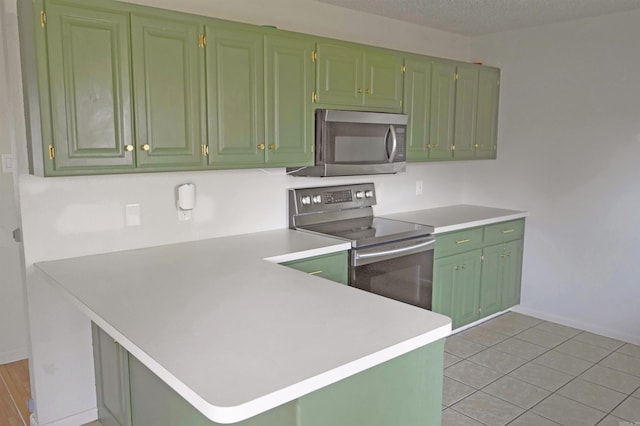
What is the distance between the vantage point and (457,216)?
12.9 feet

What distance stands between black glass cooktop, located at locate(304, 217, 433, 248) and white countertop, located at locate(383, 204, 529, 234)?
0.20 meters

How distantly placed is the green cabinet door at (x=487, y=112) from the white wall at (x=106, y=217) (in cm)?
137

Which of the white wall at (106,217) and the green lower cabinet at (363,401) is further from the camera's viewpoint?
the white wall at (106,217)

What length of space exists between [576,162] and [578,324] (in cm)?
127

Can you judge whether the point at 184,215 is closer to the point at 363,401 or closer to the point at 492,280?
the point at 363,401

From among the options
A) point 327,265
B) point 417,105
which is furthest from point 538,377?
point 417,105

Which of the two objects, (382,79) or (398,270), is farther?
(382,79)

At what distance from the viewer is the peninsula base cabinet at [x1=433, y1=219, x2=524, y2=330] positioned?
11.7 ft

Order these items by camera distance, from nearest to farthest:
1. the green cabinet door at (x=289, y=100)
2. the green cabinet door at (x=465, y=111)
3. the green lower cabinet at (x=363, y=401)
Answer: the green lower cabinet at (x=363, y=401)
the green cabinet door at (x=289, y=100)
the green cabinet door at (x=465, y=111)

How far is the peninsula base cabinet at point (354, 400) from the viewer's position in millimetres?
1313

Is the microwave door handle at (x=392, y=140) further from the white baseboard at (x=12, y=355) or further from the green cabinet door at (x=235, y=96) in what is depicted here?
the white baseboard at (x=12, y=355)

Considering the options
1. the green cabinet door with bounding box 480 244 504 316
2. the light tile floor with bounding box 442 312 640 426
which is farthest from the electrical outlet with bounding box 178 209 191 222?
the green cabinet door with bounding box 480 244 504 316

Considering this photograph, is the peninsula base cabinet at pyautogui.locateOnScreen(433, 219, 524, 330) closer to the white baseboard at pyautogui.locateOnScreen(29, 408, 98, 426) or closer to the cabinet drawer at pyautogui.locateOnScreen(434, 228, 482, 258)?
the cabinet drawer at pyautogui.locateOnScreen(434, 228, 482, 258)

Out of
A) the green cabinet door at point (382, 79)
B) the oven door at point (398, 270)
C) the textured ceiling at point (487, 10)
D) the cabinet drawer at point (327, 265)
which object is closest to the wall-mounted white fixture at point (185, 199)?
the cabinet drawer at point (327, 265)
